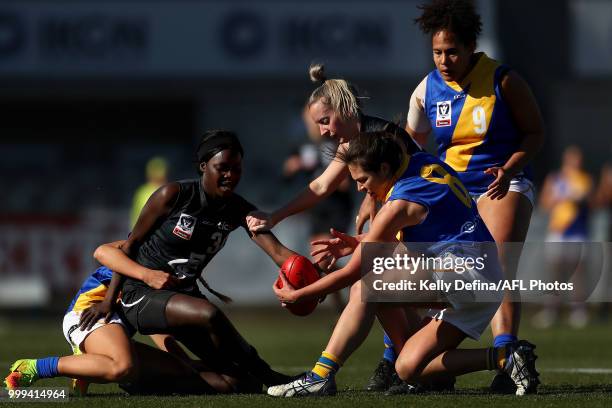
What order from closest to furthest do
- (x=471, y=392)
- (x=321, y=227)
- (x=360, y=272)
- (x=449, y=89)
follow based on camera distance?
(x=360, y=272) → (x=471, y=392) → (x=449, y=89) → (x=321, y=227)

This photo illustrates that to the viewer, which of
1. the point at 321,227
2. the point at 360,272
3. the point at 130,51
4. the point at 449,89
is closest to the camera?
the point at 360,272

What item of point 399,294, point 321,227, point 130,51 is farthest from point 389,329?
point 130,51

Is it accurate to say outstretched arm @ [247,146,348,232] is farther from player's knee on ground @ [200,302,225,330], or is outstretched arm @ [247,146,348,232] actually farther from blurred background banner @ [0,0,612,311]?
blurred background banner @ [0,0,612,311]

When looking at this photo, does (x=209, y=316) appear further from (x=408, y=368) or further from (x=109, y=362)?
(x=408, y=368)

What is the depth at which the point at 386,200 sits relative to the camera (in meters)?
6.57

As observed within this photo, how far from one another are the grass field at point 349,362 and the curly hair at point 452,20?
2.01m

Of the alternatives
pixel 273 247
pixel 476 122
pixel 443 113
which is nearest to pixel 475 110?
pixel 476 122

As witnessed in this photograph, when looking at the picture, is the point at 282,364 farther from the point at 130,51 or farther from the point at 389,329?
the point at 130,51

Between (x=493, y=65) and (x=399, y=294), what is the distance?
1.56 meters

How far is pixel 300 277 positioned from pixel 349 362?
2.98m

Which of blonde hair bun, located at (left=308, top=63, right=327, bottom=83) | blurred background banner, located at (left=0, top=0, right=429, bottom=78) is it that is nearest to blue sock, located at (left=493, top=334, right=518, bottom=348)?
blonde hair bun, located at (left=308, top=63, right=327, bottom=83)

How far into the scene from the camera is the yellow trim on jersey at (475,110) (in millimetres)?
7363

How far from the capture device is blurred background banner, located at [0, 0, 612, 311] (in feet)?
77.0

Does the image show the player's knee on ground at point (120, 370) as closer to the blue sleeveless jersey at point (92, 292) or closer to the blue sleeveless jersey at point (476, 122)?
the blue sleeveless jersey at point (92, 292)
